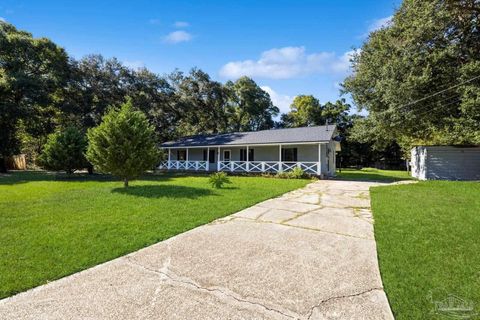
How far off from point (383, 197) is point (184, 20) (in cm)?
1047

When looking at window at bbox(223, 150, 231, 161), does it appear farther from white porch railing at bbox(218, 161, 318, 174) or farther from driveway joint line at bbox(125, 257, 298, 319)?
driveway joint line at bbox(125, 257, 298, 319)

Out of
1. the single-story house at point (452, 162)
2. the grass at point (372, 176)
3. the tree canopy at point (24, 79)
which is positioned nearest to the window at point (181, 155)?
the tree canopy at point (24, 79)

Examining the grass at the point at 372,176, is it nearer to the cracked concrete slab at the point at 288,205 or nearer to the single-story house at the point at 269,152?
the single-story house at the point at 269,152

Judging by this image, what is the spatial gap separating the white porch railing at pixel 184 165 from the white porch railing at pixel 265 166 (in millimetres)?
1983

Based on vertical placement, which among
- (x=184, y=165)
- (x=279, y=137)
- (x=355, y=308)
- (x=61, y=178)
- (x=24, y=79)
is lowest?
(x=355, y=308)

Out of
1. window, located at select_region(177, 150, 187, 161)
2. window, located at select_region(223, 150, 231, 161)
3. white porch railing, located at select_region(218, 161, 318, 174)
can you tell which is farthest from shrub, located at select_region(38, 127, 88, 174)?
window, located at select_region(223, 150, 231, 161)

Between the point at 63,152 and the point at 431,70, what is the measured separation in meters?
21.4

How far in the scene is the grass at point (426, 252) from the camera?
112 inches

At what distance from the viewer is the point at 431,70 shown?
14.2 metres

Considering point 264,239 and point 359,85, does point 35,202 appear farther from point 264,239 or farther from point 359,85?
point 359,85

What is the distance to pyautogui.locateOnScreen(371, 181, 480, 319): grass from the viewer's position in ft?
9.35

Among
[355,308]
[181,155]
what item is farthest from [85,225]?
[181,155]

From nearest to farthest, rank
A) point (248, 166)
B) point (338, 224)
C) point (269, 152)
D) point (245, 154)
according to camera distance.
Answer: point (338, 224)
point (248, 166)
point (269, 152)
point (245, 154)

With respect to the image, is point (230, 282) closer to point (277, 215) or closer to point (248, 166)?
point (277, 215)
